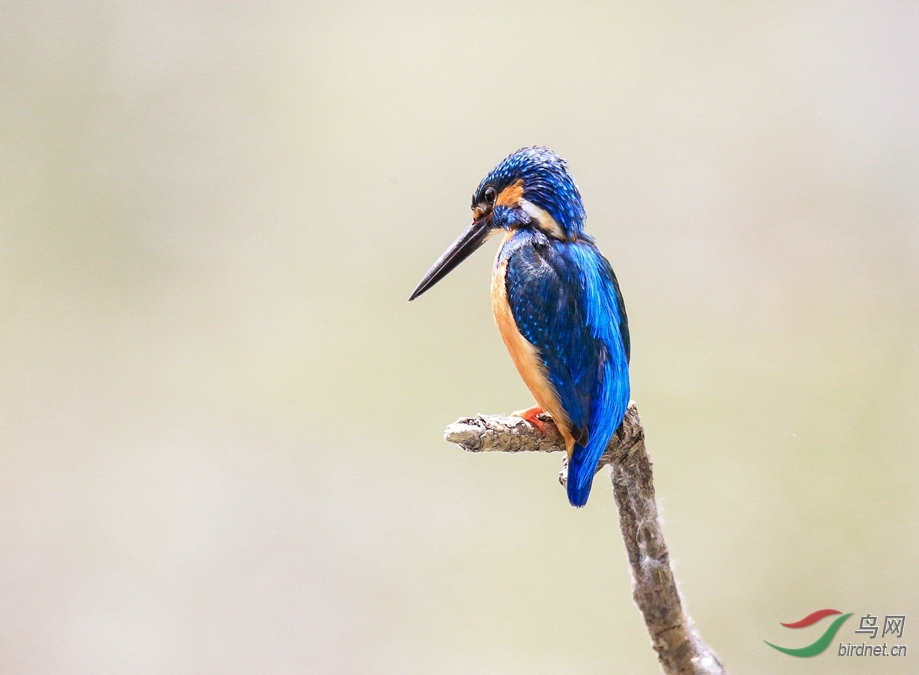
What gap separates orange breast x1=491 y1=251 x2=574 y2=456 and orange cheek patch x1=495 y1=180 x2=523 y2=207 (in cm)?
11

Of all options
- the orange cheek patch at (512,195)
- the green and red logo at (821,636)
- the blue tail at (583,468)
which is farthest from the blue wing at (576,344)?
the green and red logo at (821,636)

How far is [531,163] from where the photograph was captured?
128 cm

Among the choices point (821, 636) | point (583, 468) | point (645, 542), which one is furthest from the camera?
point (821, 636)

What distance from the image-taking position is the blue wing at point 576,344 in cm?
121

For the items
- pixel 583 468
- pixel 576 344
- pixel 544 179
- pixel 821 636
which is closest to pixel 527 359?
pixel 576 344

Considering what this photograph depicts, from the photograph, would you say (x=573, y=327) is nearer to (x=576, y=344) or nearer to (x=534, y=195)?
(x=576, y=344)

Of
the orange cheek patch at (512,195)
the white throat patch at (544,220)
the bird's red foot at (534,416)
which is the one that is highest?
the orange cheek patch at (512,195)

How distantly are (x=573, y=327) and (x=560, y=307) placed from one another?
0.04 meters

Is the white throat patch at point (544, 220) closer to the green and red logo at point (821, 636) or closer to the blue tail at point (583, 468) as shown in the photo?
the blue tail at point (583, 468)

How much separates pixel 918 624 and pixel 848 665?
29cm

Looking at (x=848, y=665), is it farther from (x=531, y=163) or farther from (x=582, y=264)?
(x=531, y=163)

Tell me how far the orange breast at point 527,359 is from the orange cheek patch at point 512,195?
0.11m

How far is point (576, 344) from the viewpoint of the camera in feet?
4.00

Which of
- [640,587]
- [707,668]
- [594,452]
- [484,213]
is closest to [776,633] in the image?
[707,668]
